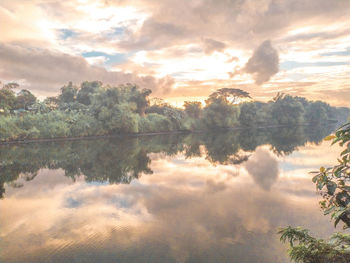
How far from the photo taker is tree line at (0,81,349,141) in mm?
32469

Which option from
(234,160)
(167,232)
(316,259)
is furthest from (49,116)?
(316,259)

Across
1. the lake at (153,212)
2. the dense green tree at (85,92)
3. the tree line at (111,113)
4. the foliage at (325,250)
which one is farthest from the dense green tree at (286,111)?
the foliage at (325,250)

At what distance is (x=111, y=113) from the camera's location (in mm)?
38844

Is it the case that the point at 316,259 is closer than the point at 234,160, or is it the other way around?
the point at 316,259

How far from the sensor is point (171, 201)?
29.8 ft

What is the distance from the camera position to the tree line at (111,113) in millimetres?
32469

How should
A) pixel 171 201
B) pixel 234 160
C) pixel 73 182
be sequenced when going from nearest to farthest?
pixel 171 201, pixel 73 182, pixel 234 160

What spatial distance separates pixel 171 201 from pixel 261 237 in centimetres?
394

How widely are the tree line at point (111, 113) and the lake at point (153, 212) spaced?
1854 centimetres

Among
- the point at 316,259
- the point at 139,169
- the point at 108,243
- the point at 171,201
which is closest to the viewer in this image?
the point at 316,259

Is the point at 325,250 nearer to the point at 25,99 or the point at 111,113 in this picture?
the point at 111,113

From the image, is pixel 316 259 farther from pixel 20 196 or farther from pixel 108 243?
pixel 20 196

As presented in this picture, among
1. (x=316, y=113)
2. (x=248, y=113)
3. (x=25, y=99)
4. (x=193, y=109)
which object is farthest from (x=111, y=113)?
(x=316, y=113)

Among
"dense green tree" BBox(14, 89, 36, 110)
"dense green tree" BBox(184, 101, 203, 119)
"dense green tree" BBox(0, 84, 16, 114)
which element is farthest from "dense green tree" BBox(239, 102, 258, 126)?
"dense green tree" BBox(0, 84, 16, 114)
